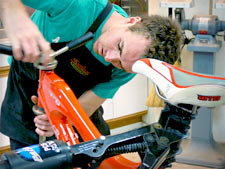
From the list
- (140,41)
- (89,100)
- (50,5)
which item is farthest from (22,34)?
(89,100)

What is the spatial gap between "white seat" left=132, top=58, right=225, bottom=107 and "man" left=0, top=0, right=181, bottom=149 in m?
0.27

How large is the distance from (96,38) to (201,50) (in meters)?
1.21

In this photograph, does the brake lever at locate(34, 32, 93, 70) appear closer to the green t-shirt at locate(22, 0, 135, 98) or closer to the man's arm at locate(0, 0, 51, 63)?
the man's arm at locate(0, 0, 51, 63)

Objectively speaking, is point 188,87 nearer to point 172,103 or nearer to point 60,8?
point 172,103

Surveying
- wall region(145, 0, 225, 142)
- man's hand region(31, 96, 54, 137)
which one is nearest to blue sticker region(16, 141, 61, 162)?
man's hand region(31, 96, 54, 137)

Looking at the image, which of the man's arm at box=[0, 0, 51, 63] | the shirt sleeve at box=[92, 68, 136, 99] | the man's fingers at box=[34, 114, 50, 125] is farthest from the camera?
the shirt sleeve at box=[92, 68, 136, 99]

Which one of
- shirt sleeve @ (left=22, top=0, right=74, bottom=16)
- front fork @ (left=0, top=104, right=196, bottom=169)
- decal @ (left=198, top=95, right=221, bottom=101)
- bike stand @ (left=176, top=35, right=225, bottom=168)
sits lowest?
bike stand @ (left=176, top=35, right=225, bottom=168)

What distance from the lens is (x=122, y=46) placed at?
104cm

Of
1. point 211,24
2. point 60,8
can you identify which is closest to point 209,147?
point 211,24

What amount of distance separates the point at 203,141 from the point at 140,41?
1795 millimetres

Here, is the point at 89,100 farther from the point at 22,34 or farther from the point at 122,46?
the point at 22,34

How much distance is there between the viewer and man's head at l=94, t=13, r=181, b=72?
1.00 m

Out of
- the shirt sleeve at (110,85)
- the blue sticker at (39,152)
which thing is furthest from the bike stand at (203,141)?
the blue sticker at (39,152)

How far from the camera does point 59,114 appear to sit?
1073mm
